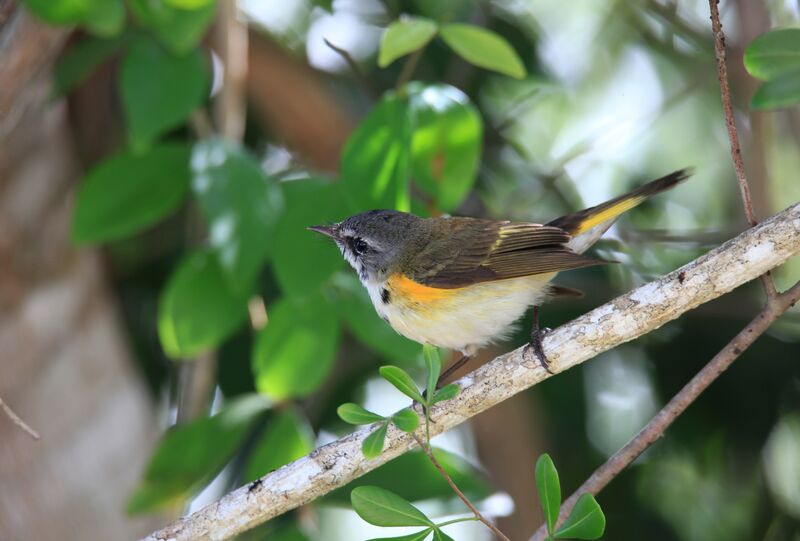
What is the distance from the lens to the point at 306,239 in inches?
115

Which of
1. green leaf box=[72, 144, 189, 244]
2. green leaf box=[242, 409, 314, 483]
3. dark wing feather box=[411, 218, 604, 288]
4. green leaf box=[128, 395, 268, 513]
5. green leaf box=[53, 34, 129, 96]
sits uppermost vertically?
dark wing feather box=[411, 218, 604, 288]

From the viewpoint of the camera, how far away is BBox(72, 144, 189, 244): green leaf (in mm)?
3182

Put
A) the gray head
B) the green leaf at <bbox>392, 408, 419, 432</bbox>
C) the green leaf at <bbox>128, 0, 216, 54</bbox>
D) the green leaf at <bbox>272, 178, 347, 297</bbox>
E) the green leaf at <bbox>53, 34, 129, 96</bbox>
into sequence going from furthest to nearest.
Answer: the green leaf at <bbox>53, 34, 129, 96</bbox>
the gray head
the green leaf at <bbox>128, 0, 216, 54</bbox>
the green leaf at <bbox>272, 178, 347, 297</bbox>
the green leaf at <bbox>392, 408, 419, 432</bbox>

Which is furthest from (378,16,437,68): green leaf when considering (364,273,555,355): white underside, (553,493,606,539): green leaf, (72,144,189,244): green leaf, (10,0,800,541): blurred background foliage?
(553,493,606,539): green leaf

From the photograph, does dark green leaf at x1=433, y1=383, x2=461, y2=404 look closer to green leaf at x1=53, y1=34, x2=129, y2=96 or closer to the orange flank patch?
the orange flank patch

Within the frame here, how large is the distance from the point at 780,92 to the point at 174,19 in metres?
1.82

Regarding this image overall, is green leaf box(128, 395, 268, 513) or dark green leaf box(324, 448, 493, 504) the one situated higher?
dark green leaf box(324, 448, 493, 504)

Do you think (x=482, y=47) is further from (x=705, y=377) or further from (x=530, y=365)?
(x=705, y=377)

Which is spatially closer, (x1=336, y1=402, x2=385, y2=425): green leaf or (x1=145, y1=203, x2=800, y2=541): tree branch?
(x1=336, y1=402, x2=385, y2=425): green leaf

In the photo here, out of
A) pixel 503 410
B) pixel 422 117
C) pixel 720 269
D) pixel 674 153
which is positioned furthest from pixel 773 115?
pixel 720 269

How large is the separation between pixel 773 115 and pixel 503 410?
205 cm

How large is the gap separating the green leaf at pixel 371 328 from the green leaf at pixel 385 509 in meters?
1.01

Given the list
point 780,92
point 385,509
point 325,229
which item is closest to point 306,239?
point 325,229

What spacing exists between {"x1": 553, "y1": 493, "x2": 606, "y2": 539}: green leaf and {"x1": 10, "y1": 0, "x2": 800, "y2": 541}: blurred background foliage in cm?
95
